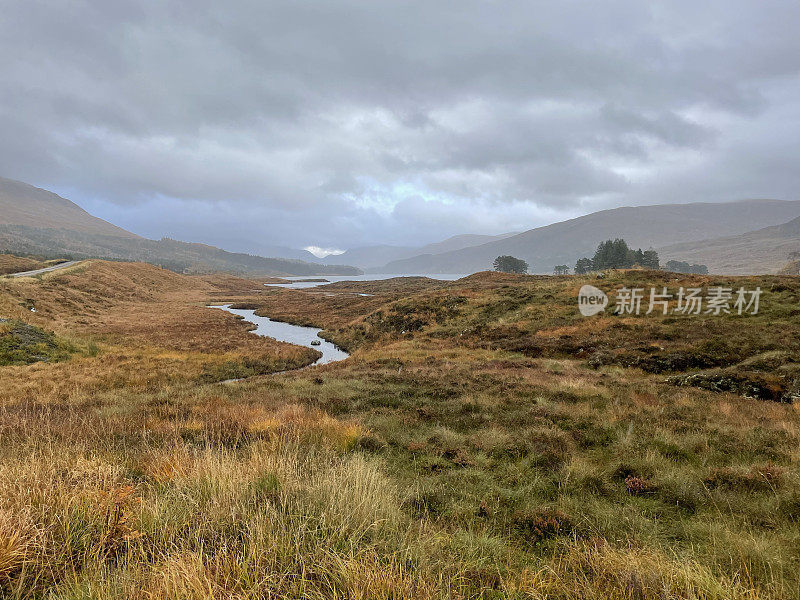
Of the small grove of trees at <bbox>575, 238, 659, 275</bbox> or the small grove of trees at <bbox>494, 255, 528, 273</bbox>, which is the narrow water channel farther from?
the small grove of trees at <bbox>494, 255, 528, 273</bbox>

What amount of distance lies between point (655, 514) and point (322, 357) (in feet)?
87.8

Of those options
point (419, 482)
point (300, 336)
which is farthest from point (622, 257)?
point (419, 482)

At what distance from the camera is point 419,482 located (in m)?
→ 6.25

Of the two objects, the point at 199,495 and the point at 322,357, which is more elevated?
the point at 199,495

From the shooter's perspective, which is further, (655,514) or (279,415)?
(279,415)

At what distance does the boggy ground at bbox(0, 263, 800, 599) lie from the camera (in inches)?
121

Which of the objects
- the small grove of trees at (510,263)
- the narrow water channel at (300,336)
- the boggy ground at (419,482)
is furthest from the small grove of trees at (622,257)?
the boggy ground at (419,482)

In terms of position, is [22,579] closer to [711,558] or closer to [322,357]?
[711,558]

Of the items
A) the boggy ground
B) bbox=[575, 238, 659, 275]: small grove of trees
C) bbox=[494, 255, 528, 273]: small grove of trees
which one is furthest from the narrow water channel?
bbox=[494, 255, 528, 273]: small grove of trees

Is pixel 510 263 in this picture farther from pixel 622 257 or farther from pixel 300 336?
pixel 300 336

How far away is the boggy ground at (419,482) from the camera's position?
3.07m

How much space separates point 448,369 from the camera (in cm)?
1827

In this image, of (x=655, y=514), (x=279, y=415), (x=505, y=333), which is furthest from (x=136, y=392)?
(x=505, y=333)

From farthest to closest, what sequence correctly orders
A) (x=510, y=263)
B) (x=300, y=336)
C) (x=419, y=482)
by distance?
(x=510, y=263) → (x=300, y=336) → (x=419, y=482)
